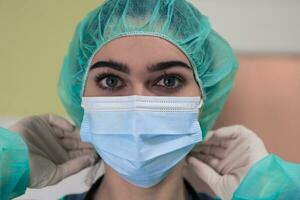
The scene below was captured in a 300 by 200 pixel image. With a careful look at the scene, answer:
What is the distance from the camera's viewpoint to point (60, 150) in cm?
136

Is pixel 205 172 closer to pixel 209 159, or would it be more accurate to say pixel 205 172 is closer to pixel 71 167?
pixel 209 159

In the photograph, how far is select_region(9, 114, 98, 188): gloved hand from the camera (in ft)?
4.09

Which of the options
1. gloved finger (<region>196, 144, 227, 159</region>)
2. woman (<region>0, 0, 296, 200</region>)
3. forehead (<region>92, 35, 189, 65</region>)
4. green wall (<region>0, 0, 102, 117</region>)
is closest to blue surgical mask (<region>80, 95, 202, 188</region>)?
woman (<region>0, 0, 296, 200</region>)

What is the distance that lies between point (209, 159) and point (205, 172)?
71mm

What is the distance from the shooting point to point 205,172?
134 cm

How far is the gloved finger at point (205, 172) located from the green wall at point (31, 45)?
64 cm

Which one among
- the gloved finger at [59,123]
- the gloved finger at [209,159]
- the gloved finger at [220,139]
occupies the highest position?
the gloved finger at [59,123]

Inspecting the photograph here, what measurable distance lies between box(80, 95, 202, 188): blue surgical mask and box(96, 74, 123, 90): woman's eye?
1.9 inches

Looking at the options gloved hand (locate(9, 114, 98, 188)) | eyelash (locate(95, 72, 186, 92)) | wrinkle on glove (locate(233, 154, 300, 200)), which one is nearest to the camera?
wrinkle on glove (locate(233, 154, 300, 200))

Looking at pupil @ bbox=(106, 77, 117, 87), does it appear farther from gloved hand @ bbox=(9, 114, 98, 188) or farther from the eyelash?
gloved hand @ bbox=(9, 114, 98, 188)

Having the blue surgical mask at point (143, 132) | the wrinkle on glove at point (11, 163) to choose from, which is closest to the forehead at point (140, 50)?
the blue surgical mask at point (143, 132)

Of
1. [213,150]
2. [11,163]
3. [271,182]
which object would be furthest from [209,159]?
[11,163]

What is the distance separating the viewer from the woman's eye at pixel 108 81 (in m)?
1.07

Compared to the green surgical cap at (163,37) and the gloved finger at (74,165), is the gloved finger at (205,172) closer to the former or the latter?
the green surgical cap at (163,37)
